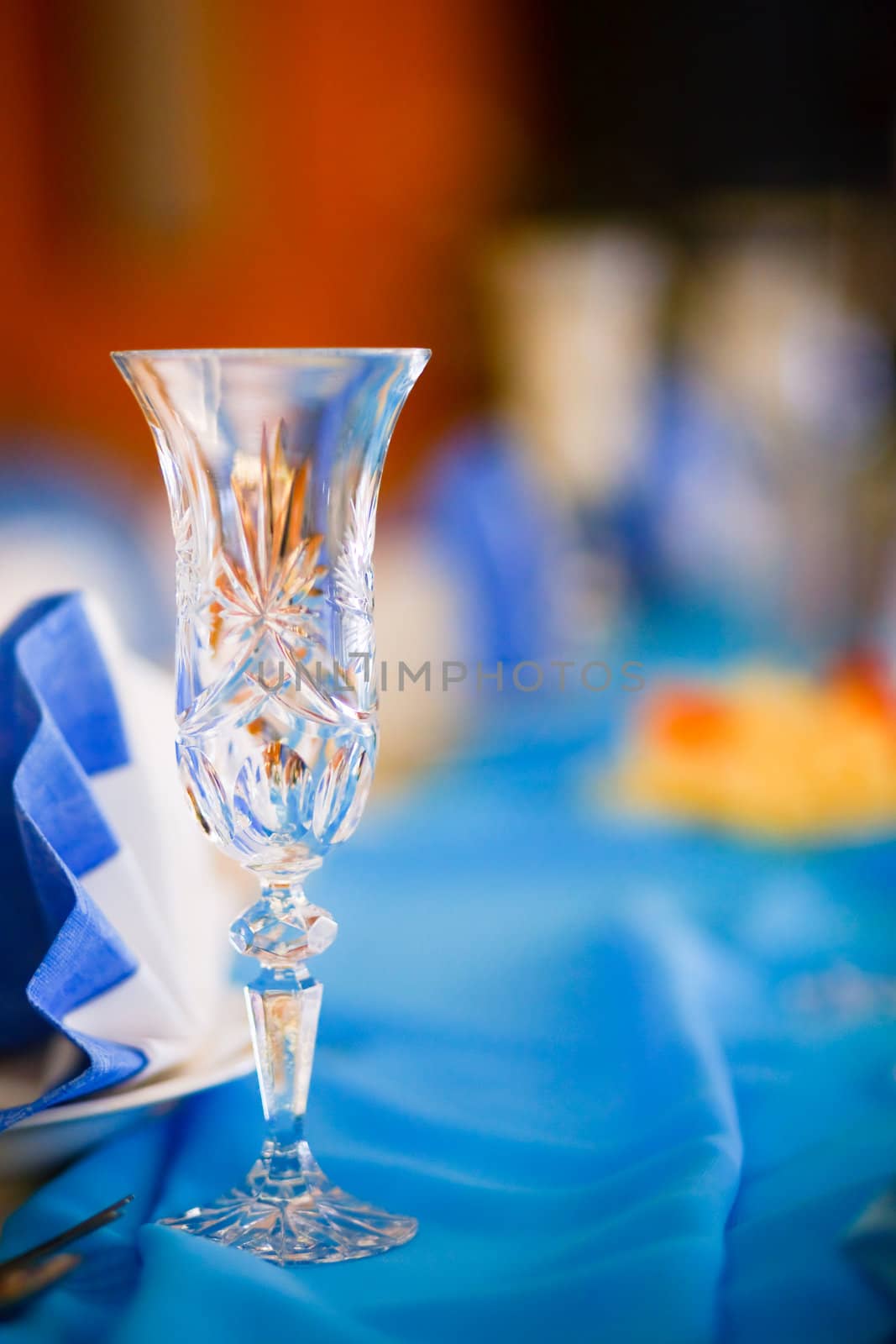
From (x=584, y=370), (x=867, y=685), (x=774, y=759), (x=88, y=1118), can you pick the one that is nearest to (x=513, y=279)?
(x=584, y=370)

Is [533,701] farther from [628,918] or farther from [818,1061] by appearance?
[818,1061]

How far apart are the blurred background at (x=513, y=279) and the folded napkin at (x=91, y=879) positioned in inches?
38.6

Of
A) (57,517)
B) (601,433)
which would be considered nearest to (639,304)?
(601,433)

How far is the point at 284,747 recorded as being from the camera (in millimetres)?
643

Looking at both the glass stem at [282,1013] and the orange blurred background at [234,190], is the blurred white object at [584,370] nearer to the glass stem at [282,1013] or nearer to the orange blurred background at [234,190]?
the orange blurred background at [234,190]

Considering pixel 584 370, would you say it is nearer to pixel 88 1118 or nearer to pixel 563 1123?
pixel 563 1123

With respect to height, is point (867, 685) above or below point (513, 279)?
below

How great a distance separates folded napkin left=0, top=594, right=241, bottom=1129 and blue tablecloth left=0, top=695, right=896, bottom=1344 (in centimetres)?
5

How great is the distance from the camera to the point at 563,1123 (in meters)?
0.74

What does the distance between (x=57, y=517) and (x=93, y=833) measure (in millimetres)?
2505

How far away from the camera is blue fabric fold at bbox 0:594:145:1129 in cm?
66

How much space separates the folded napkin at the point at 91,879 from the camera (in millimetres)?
665

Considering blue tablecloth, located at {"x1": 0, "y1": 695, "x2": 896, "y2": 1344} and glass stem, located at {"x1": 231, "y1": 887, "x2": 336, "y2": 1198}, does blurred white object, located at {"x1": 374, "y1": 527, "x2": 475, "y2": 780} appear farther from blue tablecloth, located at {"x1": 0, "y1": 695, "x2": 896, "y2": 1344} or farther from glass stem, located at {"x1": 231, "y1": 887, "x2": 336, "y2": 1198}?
glass stem, located at {"x1": 231, "y1": 887, "x2": 336, "y2": 1198}

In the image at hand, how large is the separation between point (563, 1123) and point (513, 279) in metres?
3.61
